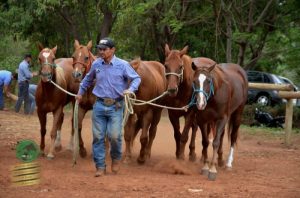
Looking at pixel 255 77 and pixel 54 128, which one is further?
pixel 255 77

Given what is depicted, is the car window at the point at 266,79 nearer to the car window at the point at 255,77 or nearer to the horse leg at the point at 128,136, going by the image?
the car window at the point at 255,77

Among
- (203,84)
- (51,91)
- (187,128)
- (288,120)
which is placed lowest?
(288,120)

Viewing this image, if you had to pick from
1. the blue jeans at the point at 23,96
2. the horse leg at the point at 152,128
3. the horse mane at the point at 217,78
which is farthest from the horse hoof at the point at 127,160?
the blue jeans at the point at 23,96

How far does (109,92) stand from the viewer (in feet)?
26.6

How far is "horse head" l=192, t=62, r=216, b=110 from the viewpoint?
27.7 ft

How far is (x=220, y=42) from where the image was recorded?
25125 millimetres

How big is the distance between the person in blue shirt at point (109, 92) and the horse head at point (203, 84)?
0.99 m

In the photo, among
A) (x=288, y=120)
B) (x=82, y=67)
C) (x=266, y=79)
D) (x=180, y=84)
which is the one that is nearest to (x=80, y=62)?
(x=82, y=67)

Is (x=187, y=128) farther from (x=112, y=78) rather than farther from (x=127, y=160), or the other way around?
(x=112, y=78)

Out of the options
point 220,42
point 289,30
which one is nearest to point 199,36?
point 220,42

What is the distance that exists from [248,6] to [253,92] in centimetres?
585

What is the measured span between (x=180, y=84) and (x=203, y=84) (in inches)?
44.7

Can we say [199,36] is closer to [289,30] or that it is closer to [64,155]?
[289,30]

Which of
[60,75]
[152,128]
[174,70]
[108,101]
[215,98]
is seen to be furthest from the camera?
[152,128]
